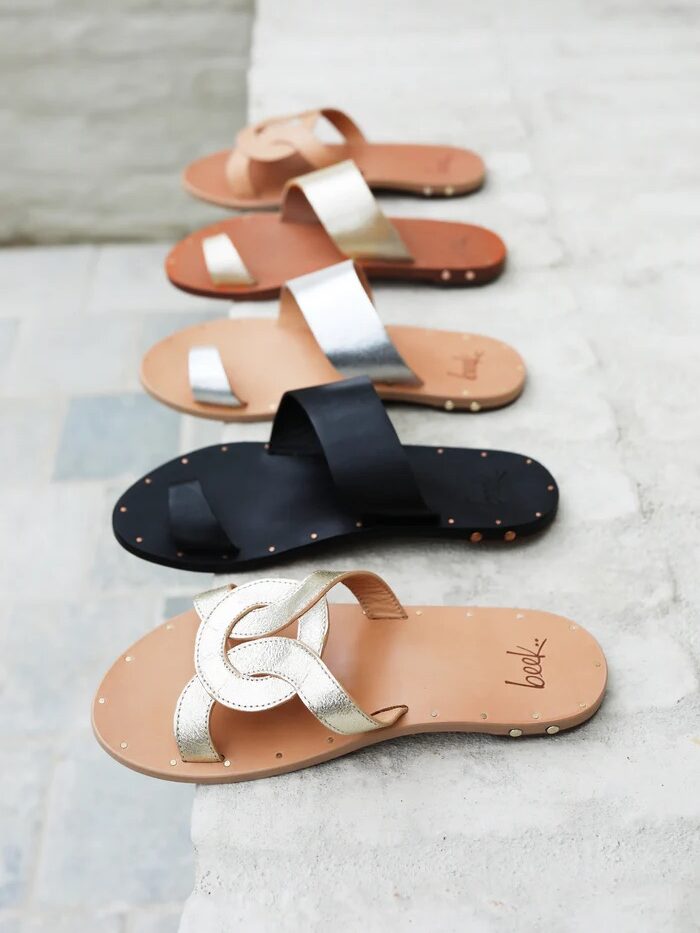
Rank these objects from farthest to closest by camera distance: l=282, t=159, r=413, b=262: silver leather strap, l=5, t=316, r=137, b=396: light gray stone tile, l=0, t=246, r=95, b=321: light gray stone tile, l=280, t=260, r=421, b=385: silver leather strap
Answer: l=0, t=246, r=95, b=321: light gray stone tile, l=5, t=316, r=137, b=396: light gray stone tile, l=282, t=159, r=413, b=262: silver leather strap, l=280, t=260, r=421, b=385: silver leather strap

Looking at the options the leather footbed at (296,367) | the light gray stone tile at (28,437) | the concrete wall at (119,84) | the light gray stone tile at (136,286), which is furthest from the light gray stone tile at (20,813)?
the concrete wall at (119,84)

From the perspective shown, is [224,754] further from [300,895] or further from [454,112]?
[454,112]

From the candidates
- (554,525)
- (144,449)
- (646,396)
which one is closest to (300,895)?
(554,525)

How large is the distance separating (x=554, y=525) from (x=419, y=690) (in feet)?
0.94

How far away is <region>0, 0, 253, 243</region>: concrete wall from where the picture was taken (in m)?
3.15

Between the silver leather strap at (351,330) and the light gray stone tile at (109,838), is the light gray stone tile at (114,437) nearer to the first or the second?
the light gray stone tile at (109,838)

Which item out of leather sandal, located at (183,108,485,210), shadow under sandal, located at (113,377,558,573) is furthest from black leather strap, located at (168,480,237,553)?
leather sandal, located at (183,108,485,210)

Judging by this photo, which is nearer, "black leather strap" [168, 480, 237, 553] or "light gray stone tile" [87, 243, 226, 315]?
"black leather strap" [168, 480, 237, 553]

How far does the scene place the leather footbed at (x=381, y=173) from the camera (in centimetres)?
168

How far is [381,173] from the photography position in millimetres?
1686

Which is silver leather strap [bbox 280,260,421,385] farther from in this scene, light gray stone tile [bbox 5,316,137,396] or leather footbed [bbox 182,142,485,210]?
light gray stone tile [bbox 5,316,137,396]

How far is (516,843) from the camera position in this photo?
0.83 m

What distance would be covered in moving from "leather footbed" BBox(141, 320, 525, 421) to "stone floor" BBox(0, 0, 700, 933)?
0.03m

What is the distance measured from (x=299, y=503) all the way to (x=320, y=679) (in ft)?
0.92
